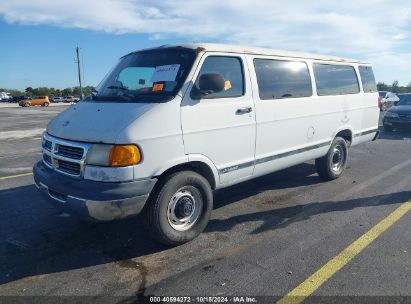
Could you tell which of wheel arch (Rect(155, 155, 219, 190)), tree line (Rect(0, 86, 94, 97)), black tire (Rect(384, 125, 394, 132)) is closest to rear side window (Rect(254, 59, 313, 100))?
wheel arch (Rect(155, 155, 219, 190))

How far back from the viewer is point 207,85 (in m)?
3.97

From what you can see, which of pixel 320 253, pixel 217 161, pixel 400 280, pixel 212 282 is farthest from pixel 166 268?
pixel 400 280

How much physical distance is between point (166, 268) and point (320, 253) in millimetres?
1635

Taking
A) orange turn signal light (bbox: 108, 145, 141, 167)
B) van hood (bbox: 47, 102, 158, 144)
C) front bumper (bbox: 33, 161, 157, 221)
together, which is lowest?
front bumper (bbox: 33, 161, 157, 221)

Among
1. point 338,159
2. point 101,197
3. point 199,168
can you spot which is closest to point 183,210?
point 199,168

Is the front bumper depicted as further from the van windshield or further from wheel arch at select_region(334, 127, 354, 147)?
wheel arch at select_region(334, 127, 354, 147)

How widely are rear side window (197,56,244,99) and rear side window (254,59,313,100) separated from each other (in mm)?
335

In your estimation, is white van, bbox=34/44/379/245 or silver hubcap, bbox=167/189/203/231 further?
silver hubcap, bbox=167/189/203/231

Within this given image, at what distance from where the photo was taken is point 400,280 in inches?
132

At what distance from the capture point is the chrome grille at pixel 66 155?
3633 mm

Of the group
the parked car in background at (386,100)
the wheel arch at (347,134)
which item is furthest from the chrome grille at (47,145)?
the parked car in background at (386,100)

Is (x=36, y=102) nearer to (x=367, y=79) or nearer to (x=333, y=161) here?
(x=367, y=79)

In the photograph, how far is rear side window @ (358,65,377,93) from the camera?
7367mm

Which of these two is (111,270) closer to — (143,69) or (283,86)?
(143,69)
